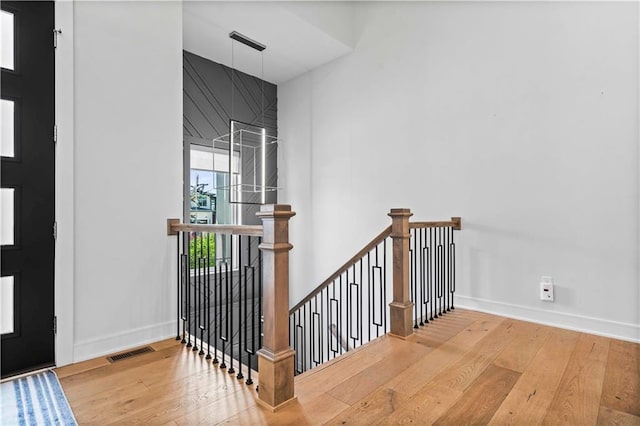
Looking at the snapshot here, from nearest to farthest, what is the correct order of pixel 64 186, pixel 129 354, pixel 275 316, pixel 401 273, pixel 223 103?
pixel 275 316, pixel 64 186, pixel 129 354, pixel 401 273, pixel 223 103

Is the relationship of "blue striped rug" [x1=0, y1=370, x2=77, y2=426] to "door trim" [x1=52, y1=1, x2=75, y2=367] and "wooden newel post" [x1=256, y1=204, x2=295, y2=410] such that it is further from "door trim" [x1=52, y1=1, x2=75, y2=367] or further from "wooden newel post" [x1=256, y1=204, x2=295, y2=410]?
"wooden newel post" [x1=256, y1=204, x2=295, y2=410]

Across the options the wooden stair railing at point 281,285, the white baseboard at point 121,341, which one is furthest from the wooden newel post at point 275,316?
the white baseboard at point 121,341

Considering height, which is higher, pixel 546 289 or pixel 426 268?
pixel 426 268

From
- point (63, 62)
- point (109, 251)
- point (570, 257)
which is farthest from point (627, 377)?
point (63, 62)

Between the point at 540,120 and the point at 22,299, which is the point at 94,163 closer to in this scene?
the point at 22,299

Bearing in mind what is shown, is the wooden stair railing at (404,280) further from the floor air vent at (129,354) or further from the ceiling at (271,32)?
the ceiling at (271,32)

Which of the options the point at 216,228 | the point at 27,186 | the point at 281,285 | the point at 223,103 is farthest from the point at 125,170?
the point at 223,103

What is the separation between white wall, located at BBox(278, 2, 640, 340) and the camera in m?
2.70

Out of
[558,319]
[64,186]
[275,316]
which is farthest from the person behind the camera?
[558,319]

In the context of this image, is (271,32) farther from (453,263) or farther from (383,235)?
(453,263)

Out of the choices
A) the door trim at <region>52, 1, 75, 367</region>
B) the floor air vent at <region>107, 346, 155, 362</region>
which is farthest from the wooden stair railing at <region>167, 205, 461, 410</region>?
the door trim at <region>52, 1, 75, 367</region>

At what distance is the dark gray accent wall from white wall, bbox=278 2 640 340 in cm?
126

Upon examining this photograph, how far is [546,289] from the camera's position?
9.71ft

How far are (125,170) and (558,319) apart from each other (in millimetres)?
3645
